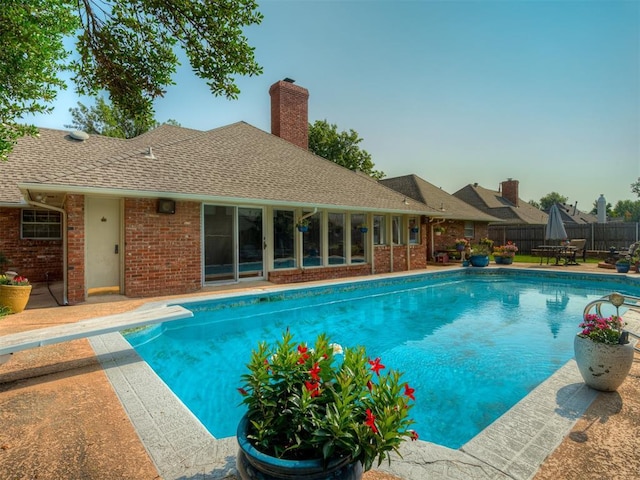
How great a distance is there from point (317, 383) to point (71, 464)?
201cm

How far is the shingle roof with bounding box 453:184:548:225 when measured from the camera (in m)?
25.7

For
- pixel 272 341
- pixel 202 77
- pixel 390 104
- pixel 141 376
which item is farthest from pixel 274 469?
pixel 390 104

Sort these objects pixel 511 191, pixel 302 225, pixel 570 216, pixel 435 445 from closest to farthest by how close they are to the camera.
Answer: pixel 435 445
pixel 302 225
pixel 511 191
pixel 570 216

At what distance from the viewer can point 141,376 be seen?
378 centimetres

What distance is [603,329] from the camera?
3414 mm

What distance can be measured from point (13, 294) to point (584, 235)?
86.5 ft

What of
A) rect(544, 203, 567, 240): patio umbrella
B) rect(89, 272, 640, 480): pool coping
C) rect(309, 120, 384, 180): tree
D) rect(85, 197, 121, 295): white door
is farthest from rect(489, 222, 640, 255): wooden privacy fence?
rect(85, 197, 121, 295): white door

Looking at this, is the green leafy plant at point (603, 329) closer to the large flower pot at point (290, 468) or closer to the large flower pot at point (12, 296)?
the large flower pot at point (290, 468)

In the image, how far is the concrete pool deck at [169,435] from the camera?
7.22 feet

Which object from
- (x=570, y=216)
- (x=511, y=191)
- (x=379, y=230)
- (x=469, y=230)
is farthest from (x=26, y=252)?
(x=570, y=216)

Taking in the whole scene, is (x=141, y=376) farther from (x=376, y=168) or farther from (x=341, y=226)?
(x=376, y=168)

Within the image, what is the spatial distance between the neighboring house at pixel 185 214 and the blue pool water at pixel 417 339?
1768 mm

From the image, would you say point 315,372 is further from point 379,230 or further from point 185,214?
point 379,230

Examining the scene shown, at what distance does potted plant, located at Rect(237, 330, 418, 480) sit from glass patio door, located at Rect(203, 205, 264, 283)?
8188 millimetres
